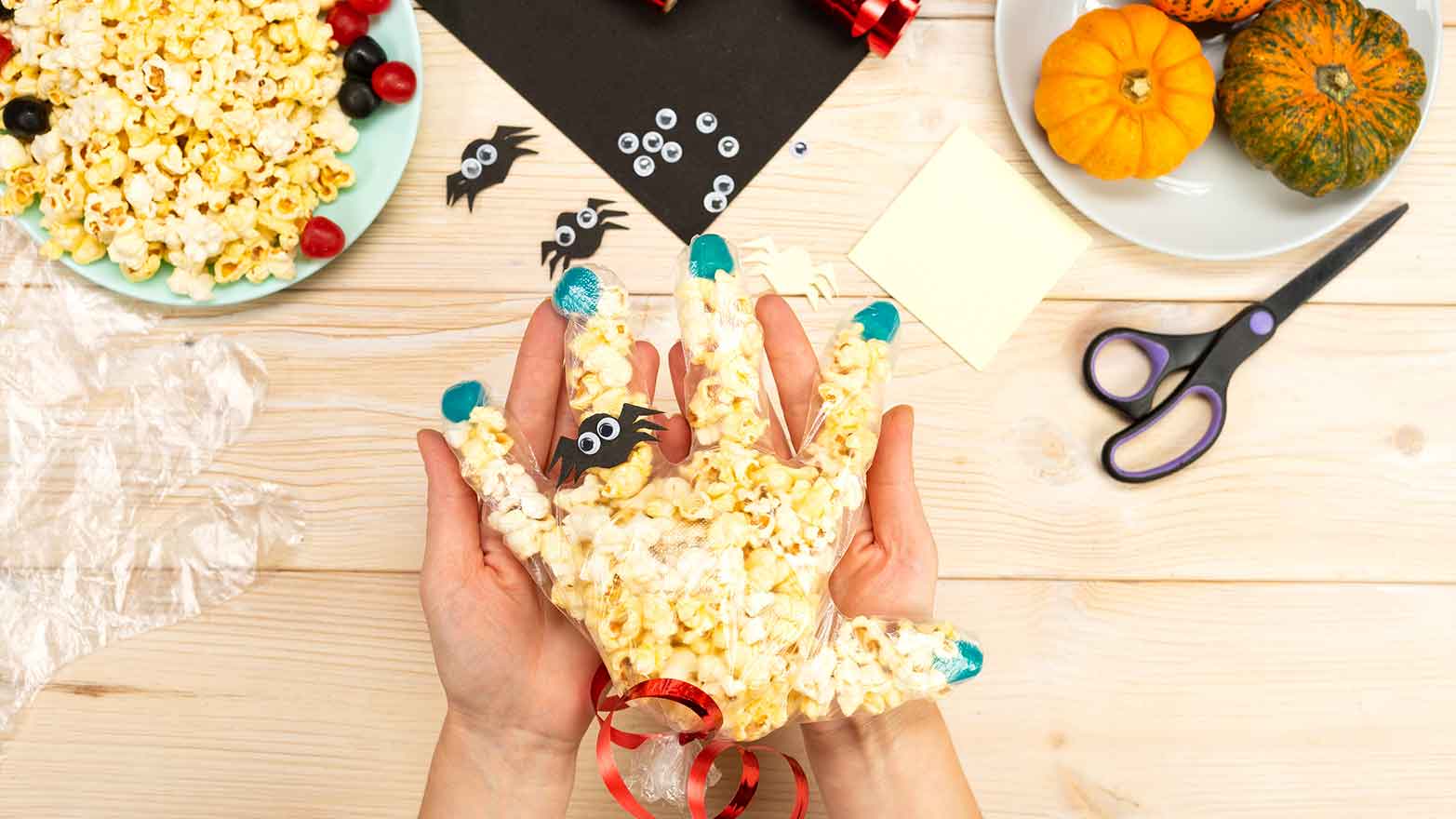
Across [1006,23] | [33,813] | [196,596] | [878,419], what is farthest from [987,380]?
[33,813]

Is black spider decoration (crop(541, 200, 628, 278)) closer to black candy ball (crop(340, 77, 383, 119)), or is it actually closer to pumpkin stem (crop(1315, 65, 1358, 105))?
black candy ball (crop(340, 77, 383, 119))

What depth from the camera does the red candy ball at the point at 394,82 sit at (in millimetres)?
891

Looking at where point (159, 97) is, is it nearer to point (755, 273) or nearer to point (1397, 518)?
point (755, 273)

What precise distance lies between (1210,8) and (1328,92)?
0.12 metres

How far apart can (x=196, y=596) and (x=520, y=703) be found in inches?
14.0

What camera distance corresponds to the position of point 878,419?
0.79 m

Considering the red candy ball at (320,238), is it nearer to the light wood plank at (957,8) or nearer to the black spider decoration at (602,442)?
the black spider decoration at (602,442)

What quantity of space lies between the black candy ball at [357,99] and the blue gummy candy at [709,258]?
333 mm

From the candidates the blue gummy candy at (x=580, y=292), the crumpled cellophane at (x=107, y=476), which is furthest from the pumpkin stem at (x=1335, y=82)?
the crumpled cellophane at (x=107, y=476)

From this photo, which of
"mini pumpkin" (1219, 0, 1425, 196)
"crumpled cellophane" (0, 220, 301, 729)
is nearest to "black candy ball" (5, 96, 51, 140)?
"crumpled cellophane" (0, 220, 301, 729)

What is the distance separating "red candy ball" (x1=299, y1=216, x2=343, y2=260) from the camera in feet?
2.90

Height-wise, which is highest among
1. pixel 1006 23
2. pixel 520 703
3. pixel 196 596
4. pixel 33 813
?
pixel 1006 23

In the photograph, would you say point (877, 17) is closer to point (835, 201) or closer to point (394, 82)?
point (835, 201)

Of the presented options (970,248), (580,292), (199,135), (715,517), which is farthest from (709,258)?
(199,135)
